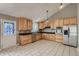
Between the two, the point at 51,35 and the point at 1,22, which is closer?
the point at 1,22

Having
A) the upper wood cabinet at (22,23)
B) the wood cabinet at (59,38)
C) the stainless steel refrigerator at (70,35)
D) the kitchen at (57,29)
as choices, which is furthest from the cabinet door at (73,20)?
the upper wood cabinet at (22,23)

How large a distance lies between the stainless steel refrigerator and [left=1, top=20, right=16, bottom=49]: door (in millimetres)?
3409

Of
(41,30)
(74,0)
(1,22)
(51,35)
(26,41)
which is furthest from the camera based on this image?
(41,30)

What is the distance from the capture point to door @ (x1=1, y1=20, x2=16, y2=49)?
5009mm

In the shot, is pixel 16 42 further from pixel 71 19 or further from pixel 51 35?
pixel 71 19

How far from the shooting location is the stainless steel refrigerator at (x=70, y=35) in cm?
587

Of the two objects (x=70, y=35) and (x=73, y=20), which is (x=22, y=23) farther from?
(x=73, y=20)

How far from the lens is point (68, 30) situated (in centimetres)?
623

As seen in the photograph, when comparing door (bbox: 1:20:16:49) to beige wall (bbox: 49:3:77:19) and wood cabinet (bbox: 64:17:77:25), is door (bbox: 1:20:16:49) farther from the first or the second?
beige wall (bbox: 49:3:77:19)

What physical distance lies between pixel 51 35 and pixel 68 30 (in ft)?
8.27

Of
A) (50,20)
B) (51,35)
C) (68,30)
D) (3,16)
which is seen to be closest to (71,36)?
(68,30)

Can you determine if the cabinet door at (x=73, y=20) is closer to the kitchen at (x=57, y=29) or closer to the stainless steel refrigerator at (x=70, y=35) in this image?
the kitchen at (x=57, y=29)

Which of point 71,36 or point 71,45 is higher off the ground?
point 71,36

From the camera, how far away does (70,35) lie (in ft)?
20.0
